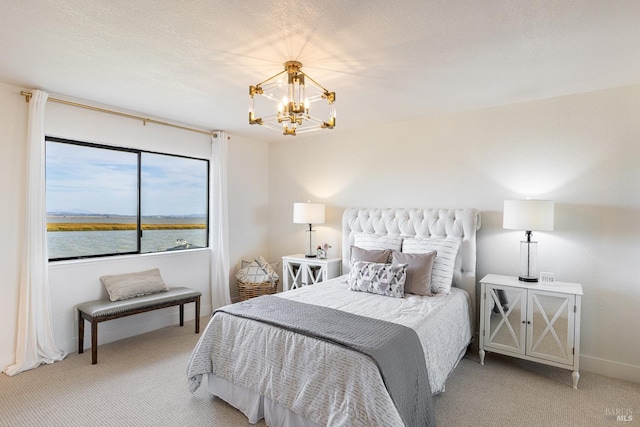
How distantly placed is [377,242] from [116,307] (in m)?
2.69

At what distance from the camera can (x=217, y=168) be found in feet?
14.8

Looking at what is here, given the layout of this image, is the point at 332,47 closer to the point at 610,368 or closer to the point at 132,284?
the point at 132,284

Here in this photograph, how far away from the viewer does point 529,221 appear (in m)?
2.87

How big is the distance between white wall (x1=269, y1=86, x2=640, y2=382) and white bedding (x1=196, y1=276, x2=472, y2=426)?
3.41 ft

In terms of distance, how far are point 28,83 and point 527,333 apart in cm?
476

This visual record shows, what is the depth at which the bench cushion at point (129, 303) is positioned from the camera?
314 centimetres

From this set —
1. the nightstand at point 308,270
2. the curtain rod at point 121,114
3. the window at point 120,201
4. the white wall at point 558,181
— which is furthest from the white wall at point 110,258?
the white wall at point 558,181

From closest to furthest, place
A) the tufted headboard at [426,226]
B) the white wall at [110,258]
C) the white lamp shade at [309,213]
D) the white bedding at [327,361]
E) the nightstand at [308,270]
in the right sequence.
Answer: the white bedding at [327,361] < the white wall at [110,258] < the tufted headboard at [426,226] < the nightstand at [308,270] < the white lamp shade at [309,213]

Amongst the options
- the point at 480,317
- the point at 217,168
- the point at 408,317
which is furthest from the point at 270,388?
the point at 217,168

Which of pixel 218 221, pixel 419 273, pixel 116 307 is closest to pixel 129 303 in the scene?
pixel 116 307

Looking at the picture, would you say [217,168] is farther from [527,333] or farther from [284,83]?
[527,333]

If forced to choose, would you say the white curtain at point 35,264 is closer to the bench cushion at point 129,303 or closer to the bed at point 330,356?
the bench cushion at point 129,303

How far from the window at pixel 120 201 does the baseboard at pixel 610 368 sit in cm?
438

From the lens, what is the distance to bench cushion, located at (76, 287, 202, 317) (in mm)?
3137
